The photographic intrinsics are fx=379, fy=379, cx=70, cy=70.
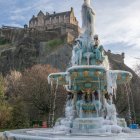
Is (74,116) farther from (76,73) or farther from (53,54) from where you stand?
(53,54)

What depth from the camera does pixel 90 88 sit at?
2030 centimetres

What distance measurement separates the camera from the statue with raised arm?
21.3 meters

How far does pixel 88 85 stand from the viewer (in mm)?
20234

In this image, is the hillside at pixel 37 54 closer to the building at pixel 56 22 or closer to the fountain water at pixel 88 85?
the building at pixel 56 22

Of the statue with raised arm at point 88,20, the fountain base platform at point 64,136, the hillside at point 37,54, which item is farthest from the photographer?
the hillside at point 37,54

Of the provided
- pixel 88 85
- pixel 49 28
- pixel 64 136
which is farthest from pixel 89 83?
pixel 49 28

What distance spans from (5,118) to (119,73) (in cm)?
2556

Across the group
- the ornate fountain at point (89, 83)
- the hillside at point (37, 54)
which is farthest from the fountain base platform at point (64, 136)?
the hillside at point (37, 54)

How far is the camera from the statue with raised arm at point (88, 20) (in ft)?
69.9

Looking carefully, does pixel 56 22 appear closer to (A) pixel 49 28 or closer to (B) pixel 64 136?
(A) pixel 49 28

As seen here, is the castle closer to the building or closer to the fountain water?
the building

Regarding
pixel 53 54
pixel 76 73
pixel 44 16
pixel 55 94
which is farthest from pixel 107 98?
pixel 44 16

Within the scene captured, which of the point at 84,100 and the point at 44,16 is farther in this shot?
the point at 44,16

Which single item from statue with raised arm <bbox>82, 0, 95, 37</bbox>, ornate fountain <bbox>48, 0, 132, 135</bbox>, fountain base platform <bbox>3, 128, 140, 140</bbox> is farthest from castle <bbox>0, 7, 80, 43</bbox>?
fountain base platform <bbox>3, 128, 140, 140</bbox>
